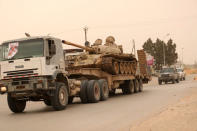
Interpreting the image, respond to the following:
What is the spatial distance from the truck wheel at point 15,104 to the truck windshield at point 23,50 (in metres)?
1.75

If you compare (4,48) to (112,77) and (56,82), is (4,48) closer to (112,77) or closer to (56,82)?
(56,82)

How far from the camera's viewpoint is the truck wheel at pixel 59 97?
1505cm

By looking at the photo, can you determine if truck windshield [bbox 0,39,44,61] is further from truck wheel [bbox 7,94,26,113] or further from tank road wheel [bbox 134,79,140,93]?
tank road wheel [bbox 134,79,140,93]

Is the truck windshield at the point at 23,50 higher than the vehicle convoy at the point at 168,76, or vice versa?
the truck windshield at the point at 23,50

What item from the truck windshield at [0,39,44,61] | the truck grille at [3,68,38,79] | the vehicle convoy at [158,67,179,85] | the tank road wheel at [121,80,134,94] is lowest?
the tank road wheel at [121,80,134,94]

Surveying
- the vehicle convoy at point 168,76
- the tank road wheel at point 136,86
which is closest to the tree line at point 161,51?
the vehicle convoy at point 168,76

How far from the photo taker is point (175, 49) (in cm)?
10275

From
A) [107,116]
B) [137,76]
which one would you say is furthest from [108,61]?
[107,116]

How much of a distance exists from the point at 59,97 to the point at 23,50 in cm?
233

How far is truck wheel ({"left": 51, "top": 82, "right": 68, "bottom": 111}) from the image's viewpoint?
1505cm

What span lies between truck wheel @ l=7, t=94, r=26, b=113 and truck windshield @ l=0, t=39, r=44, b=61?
5.74 feet

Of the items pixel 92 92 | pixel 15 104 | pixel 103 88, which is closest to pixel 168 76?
pixel 103 88

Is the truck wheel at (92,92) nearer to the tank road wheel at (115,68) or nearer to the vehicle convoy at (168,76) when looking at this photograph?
the tank road wheel at (115,68)

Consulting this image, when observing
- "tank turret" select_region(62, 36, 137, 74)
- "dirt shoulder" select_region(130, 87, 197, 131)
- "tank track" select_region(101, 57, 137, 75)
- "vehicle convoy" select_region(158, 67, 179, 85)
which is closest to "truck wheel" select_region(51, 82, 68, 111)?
"tank turret" select_region(62, 36, 137, 74)
